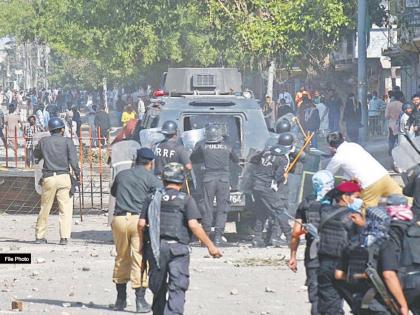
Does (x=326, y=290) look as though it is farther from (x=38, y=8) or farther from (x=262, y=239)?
(x=38, y=8)

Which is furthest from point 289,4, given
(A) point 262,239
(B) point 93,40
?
(A) point 262,239

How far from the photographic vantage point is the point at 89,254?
17.6 metres

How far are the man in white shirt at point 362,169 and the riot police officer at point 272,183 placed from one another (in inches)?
147

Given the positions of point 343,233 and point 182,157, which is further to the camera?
point 182,157

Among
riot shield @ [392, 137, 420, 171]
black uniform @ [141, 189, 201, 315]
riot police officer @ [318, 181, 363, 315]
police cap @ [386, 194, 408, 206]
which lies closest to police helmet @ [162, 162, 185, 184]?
black uniform @ [141, 189, 201, 315]

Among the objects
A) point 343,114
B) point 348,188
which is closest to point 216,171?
point 348,188

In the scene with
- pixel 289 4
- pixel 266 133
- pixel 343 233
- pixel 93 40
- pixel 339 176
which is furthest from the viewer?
pixel 93 40

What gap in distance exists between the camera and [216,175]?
18.5 meters

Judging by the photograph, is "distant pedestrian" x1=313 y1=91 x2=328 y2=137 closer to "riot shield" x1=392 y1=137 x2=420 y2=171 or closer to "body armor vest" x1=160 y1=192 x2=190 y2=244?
"riot shield" x1=392 y1=137 x2=420 y2=171

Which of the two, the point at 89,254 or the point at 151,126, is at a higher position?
the point at 151,126

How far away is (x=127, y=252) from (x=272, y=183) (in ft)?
18.0

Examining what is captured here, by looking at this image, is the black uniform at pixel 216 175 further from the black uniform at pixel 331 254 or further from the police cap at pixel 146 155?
the black uniform at pixel 331 254

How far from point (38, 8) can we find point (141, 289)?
168ft

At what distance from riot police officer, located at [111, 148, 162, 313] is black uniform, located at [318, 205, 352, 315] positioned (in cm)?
317
